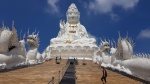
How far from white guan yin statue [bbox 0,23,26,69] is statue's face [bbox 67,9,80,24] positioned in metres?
29.5

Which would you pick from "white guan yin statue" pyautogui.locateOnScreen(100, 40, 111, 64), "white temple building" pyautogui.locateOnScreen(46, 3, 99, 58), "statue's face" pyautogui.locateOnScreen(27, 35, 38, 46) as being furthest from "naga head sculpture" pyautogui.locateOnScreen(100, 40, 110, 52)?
"white temple building" pyautogui.locateOnScreen(46, 3, 99, 58)

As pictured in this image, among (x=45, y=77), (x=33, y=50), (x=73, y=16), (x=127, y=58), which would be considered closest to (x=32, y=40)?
(x=33, y=50)

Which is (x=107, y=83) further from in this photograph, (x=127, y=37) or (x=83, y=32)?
(x=83, y=32)

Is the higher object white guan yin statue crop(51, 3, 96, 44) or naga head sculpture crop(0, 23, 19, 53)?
white guan yin statue crop(51, 3, 96, 44)

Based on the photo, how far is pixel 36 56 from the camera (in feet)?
92.1

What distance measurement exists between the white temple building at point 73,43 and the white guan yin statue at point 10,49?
21140 millimetres

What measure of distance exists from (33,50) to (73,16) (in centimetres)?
2532

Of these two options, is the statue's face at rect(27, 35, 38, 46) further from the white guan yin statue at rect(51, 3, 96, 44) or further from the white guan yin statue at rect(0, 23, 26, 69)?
→ the white guan yin statue at rect(51, 3, 96, 44)

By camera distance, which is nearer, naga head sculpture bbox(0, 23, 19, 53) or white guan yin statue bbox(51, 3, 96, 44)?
naga head sculpture bbox(0, 23, 19, 53)

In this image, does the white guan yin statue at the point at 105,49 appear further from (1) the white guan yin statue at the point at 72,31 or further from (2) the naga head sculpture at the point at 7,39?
(1) the white guan yin statue at the point at 72,31

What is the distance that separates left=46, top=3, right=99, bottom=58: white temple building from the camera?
142 ft

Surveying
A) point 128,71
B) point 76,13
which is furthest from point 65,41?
point 128,71

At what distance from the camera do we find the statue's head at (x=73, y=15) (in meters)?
51.5

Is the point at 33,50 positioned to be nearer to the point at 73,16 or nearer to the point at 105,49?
the point at 105,49
